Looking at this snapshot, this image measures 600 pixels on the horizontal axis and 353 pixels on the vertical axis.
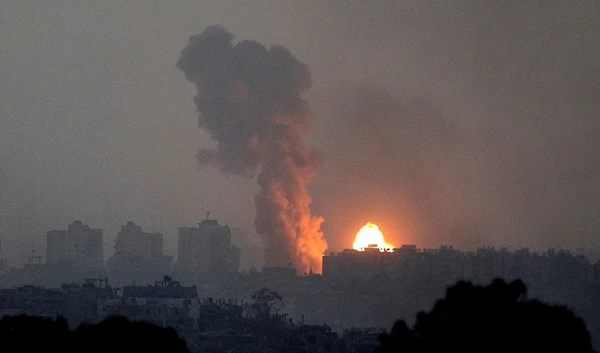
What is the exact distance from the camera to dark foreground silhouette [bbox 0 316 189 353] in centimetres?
3850

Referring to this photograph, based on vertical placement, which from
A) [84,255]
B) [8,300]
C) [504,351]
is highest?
[84,255]

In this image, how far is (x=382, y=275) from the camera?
130m

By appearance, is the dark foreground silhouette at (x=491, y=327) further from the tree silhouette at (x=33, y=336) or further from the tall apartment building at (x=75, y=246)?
the tall apartment building at (x=75, y=246)

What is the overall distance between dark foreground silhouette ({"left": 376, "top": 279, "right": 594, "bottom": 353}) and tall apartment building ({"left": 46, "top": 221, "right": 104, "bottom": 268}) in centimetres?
12193

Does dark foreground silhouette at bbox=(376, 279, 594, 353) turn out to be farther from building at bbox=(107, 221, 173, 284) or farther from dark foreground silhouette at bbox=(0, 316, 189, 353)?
building at bbox=(107, 221, 173, 284)

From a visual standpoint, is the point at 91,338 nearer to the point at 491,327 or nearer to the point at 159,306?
the point at 491,327

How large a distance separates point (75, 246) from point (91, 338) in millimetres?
124605

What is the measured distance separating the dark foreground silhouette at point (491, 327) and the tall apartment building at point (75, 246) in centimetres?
12193

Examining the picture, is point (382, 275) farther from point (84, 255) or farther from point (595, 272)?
point (84, 255)

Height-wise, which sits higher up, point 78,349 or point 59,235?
point 59,235

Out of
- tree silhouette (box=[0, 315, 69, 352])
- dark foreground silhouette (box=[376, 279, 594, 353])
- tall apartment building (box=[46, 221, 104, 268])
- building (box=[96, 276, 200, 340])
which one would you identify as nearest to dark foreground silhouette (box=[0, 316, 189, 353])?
tree silhouette (box=[0, 315, 69, 352])

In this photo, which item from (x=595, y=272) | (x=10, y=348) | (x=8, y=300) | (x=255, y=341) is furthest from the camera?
(x=595, y=272)

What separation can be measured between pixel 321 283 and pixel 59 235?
4069cm

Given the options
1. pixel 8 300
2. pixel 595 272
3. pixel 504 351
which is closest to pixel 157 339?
pixel 504 351
